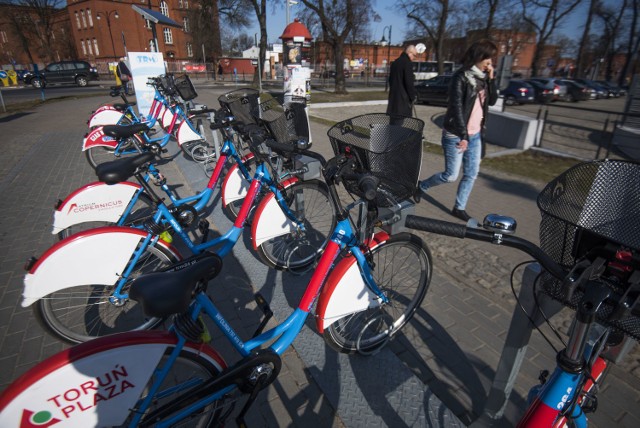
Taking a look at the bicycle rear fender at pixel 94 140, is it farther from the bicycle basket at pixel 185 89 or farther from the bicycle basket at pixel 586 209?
the bicycle basket at pixel 586 209

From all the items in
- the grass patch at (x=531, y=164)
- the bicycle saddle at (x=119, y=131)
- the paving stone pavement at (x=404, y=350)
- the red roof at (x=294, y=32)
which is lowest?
the paving stone pavement at (x=404, y=350)

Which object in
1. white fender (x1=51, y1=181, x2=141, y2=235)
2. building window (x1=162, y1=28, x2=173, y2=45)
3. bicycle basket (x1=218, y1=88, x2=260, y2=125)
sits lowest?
white fender (x1=51, y1=181, x2=141, y2=235)

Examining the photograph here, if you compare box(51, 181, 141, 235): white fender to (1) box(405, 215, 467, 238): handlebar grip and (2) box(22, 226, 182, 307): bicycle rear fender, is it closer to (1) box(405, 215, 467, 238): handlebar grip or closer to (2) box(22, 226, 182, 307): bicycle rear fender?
(2) box(22, 226, 182, 307): bicycle rear fender

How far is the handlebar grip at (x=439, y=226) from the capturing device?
1267 mm

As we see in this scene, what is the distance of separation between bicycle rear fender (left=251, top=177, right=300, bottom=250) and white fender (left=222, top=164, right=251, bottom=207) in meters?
0.83

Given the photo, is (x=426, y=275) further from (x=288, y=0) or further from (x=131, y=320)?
(x=288, y=0)

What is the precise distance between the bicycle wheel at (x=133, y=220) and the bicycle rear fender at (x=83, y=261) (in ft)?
1.58

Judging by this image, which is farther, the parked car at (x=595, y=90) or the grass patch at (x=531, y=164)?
the parked car at (x=595, y=90)

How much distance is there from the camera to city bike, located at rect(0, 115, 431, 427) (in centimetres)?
134

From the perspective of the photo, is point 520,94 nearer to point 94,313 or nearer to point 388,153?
point 388,153

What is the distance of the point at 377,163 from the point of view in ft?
6.89

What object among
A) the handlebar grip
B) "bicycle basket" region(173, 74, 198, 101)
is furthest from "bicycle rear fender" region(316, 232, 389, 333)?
"bicycle basket" region(173, 74, 198, 101)

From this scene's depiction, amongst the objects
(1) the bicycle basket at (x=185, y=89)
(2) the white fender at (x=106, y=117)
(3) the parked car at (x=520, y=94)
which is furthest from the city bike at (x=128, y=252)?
A: (3) the parked car at (x=520, y=94)

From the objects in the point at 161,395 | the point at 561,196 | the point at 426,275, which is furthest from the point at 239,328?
the point at 561,196
